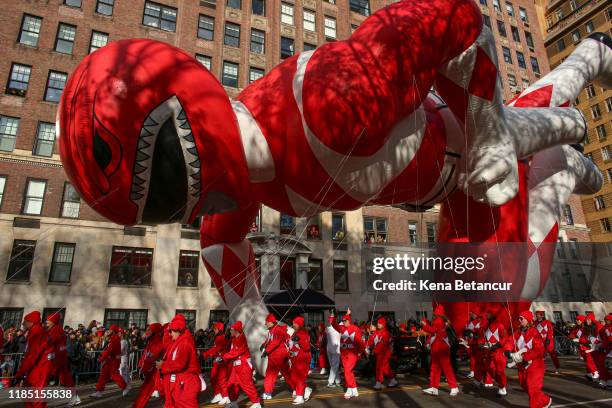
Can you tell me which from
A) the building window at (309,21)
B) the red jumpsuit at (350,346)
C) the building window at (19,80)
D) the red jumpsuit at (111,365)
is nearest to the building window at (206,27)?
the building window at (309,21)

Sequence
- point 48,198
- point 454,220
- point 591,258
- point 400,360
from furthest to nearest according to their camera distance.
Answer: point 48,198 < point 400,360 < point 591,258 < point 454,220

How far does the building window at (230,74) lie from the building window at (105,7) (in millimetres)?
6261

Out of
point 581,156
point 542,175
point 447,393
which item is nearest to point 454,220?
point 542,175

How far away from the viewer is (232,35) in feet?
76.1

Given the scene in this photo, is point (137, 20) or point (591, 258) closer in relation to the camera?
point (591, 258)

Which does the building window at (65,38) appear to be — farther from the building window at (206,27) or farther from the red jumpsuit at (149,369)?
the red jumpsuit at (149,369)

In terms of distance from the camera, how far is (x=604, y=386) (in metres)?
8.32

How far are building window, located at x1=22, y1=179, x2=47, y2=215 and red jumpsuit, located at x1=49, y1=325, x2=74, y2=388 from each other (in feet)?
38.4

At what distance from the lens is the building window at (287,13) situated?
81.3 feet

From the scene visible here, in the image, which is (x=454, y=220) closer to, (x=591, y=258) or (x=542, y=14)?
(x=591, y=258)

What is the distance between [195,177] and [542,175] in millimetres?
4853

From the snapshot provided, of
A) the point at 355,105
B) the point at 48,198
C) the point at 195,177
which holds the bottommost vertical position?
the point at 195,177

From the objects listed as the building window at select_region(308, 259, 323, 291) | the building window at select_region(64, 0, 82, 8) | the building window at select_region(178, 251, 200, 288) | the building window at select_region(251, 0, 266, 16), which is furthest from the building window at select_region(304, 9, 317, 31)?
the building window at select_region(178, 251, 200, 288)

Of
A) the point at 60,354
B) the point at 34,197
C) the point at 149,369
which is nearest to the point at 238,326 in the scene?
the point at 149,369
